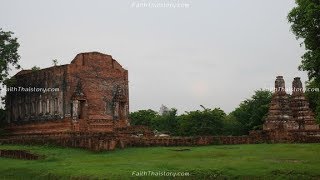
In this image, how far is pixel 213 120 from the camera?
60312 mm

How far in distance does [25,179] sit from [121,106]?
22.1 m

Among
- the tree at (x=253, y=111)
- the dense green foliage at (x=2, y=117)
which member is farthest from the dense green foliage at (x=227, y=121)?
the dense green foliage at (x=2, y=117)

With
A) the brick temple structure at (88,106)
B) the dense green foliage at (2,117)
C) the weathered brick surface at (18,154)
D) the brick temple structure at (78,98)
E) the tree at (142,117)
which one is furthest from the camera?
the tree at (142,117)

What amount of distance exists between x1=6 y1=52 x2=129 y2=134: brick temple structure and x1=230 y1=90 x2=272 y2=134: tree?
22572 millimetres

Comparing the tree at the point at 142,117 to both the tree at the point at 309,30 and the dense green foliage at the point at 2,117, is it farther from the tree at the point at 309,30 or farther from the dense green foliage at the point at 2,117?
the tree at the point at 309,30

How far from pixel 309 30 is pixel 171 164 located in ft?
27.3

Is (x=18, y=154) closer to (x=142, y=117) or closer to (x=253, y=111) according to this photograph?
(x=253, y=111)

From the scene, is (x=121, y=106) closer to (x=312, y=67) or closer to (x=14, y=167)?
(x=14, y=167)

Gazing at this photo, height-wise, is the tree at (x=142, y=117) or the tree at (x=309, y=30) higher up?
the tree at (x=309, y=30)

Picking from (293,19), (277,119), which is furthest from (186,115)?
(293,19)

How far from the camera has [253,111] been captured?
197 ft

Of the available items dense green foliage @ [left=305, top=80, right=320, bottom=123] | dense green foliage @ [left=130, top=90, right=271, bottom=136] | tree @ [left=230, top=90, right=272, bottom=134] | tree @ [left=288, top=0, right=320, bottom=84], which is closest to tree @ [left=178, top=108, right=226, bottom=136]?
dense green foliage @ [left=130, top=90, right=271, bottom=136]

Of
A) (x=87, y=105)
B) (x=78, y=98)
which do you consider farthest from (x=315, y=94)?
(x=78, y=98)

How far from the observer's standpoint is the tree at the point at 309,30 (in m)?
20.2
